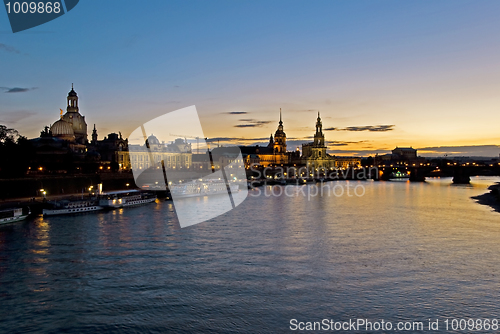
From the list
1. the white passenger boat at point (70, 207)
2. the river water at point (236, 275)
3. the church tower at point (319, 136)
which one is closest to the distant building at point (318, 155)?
the church tower at point (319, 136)

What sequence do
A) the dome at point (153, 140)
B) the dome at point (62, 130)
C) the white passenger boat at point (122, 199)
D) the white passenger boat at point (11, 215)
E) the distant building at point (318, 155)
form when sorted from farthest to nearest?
the distant building at point (318, 155)
the dome at point (153, 140)
the dome at point (62, 130)
the white passenger boat at point (122, 199)
the white passenger boat at point (11, 215)

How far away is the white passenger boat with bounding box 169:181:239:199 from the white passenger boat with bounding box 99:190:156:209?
4.26 meters

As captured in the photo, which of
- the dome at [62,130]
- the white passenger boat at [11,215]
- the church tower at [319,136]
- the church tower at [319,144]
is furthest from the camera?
the church tower at [319,136]

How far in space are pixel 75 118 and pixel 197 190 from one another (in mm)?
39449

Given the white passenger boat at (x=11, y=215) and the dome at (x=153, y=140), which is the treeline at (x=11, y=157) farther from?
the dome at (x=153, y=140)

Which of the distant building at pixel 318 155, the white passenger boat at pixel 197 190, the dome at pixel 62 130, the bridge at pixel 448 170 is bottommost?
the bridge at pixel 448 170

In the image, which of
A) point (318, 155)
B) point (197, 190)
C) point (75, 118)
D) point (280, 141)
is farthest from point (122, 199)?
point (280, 141)

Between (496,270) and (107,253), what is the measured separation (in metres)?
13.9

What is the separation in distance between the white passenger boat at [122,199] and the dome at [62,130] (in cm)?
3508

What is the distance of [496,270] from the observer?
13.7 metres

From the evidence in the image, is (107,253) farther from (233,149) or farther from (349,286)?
(233,149)

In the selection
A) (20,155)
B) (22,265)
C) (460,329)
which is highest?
(20,155)

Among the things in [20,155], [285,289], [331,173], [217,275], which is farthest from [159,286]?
[331,173]

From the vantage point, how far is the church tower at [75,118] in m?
72.2
